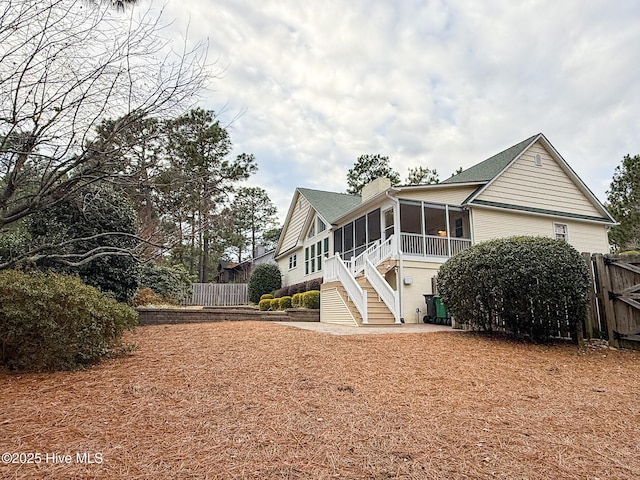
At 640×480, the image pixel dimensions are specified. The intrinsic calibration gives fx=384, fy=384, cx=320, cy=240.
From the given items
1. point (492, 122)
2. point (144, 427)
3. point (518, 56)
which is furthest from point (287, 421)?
point (492, 122)

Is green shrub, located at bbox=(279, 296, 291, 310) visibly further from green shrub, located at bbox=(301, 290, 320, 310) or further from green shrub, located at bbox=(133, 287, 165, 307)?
green shrub, located at bbox=(133, 287, 165, 307)

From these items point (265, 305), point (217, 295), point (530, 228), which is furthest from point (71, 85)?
point (217, 295)

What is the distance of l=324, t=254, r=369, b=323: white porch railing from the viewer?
10.8 meters

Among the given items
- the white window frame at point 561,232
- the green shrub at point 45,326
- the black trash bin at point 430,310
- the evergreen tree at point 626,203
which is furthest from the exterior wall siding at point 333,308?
the evergreen tree at point 626,203

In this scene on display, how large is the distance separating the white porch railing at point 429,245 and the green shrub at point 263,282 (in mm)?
11380

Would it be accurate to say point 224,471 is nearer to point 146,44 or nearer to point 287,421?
point 287,421

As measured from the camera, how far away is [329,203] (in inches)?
810

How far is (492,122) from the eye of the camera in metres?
16.9

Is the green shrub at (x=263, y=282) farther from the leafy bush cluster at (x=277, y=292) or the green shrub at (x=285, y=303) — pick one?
the green shrub at (x=285, y=303)

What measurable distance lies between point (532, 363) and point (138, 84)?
6385 mm

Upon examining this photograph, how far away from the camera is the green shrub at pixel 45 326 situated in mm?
4293

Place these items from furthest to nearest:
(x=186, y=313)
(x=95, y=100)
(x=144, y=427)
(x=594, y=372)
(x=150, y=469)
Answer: (x=186, y=313), (x=594, y=372), (x=95, y=100), (x=144, y=427), (x=150, y=469)

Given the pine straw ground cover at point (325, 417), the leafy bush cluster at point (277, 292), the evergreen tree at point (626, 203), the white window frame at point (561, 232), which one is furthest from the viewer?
the evergreen tree at point (626, 203)

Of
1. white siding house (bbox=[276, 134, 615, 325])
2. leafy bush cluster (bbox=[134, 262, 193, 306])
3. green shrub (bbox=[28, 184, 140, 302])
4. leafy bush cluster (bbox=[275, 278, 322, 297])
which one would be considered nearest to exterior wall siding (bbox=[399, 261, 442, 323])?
white siding house (bbox=[276, 134, 615, 325])
